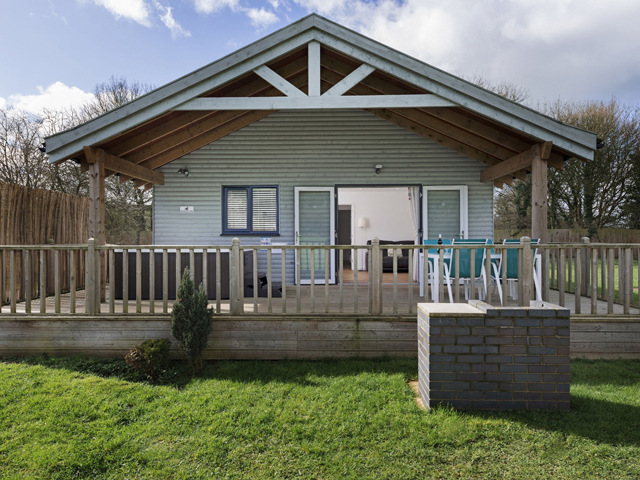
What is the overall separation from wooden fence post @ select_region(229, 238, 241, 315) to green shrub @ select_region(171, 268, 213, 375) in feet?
1.38

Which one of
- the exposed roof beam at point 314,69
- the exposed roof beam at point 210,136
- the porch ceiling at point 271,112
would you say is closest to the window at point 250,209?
the exposed roof beam at point 210,136

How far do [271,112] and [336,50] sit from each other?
2735 mm

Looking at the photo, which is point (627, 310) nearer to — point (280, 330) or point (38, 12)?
point (280, 330)

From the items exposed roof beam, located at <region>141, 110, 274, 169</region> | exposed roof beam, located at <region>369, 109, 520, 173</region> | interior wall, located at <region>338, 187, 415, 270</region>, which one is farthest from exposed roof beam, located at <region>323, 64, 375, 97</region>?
interior wall, located at <region>338, 187, 415, 270</region>

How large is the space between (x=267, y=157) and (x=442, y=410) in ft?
18.8

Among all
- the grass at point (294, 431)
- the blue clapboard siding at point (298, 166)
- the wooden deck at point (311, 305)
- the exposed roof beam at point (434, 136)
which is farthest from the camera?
the blue clapboard siding at point (298, 166)

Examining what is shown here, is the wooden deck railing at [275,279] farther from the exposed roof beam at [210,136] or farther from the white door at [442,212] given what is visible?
the exposed roof beam at [210,136]

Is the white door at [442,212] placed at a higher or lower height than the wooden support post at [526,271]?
higher

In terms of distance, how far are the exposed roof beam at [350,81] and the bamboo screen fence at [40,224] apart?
4157 millimetres

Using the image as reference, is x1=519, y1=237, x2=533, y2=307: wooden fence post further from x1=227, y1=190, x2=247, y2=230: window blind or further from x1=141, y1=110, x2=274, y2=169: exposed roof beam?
x1=141, y1=110, x2=274, y2=169: exposed roof beam

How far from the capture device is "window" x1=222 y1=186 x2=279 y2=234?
24.2 ft

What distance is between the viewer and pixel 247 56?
466 cm

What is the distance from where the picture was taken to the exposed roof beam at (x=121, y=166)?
4.99 meters

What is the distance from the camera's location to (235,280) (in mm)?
4246
